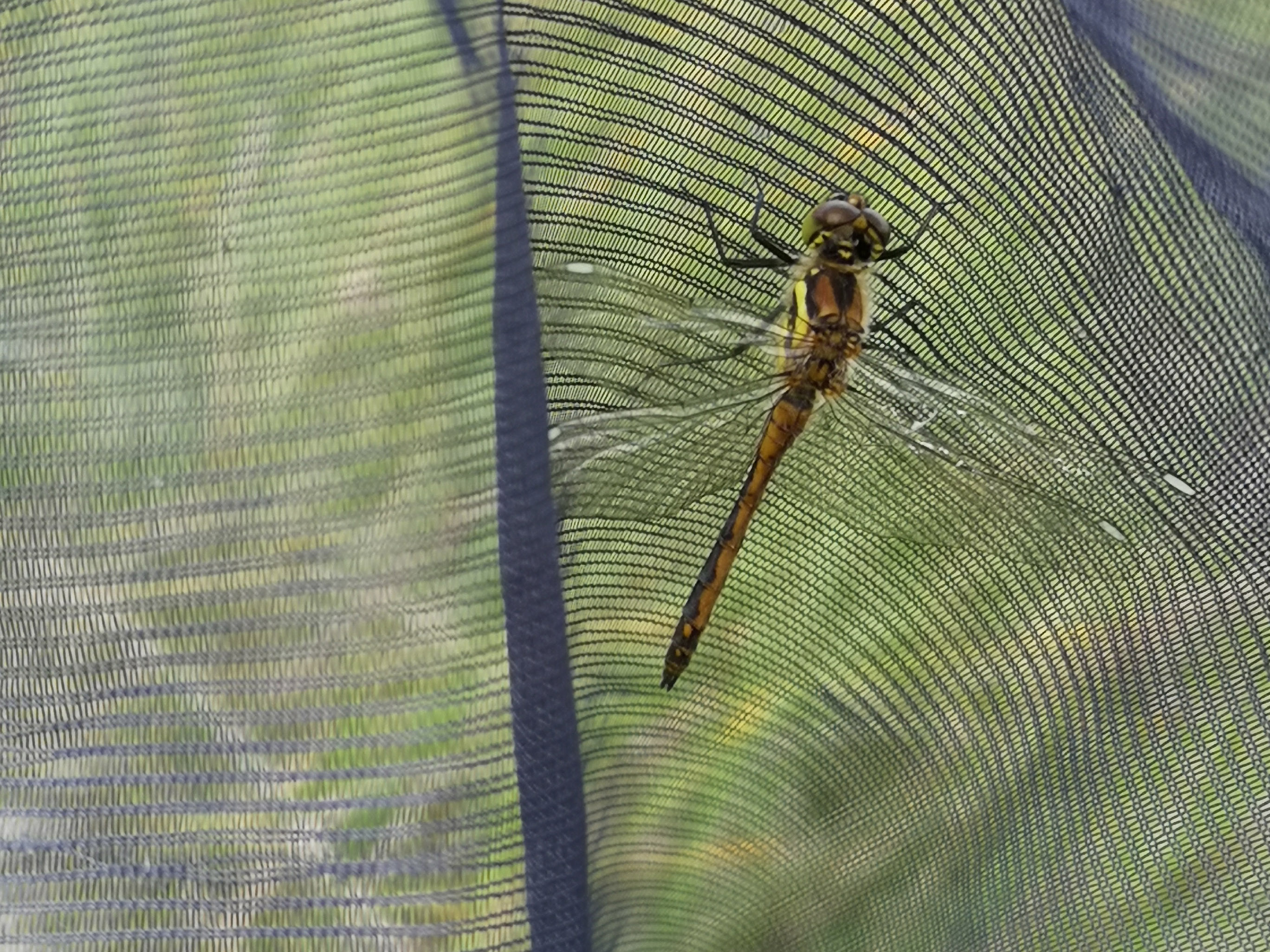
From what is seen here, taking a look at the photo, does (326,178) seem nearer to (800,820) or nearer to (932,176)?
(932,176)

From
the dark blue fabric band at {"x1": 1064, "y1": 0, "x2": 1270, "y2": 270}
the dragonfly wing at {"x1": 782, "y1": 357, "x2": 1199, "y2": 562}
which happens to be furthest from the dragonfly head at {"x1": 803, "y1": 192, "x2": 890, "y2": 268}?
the dark blue fabric band at {"x1": 1064, "y1": 0, "x2": 1270, "y2": 270}

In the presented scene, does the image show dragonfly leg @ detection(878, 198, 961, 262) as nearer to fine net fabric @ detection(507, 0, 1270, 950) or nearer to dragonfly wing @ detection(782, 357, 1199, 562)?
fine net fabric @ detection(507, 0, 1270, 950)

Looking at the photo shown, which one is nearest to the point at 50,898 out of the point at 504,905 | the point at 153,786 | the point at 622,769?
the point at 153,786

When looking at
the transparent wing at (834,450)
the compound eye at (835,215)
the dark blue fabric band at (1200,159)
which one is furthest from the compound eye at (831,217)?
the dark blue fabric band at (1200,159)

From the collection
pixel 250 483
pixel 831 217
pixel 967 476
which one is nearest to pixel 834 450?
pixel 967 476

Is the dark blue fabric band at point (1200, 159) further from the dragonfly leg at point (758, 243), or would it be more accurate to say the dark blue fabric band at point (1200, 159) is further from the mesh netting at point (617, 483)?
the dragonfly leg at point (758, 243)

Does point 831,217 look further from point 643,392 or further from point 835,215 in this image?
point 643,392
